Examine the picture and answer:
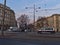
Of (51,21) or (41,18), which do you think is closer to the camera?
(41,18)

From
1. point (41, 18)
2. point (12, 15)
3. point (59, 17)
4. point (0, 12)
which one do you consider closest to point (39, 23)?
point (41, 18)

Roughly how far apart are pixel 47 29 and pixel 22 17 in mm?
61272

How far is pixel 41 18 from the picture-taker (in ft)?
378

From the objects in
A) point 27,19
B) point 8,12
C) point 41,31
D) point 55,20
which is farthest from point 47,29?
point 8,12

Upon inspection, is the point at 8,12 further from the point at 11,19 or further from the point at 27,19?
the point at 27,19

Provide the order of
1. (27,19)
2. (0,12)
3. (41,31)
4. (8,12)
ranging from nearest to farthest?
1. (41,31)
2. (27,19)
3. (0,12)
4. (8,12)

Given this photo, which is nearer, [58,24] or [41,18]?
[41,18]

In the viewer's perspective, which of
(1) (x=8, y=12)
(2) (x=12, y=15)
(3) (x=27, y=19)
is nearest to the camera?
(3) (x=27, y=19)

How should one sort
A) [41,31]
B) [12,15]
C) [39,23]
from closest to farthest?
[41,31] → [39,23] → [12,15]

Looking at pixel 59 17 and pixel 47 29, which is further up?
pixel 59 17

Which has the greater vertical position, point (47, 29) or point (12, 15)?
point (12, 15)

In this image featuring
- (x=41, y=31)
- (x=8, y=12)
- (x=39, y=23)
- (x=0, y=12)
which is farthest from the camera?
(x=8, y=12)

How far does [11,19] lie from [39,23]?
120 feet

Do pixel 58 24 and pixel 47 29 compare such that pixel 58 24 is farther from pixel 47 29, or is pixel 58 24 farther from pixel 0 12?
pixel 47 29
